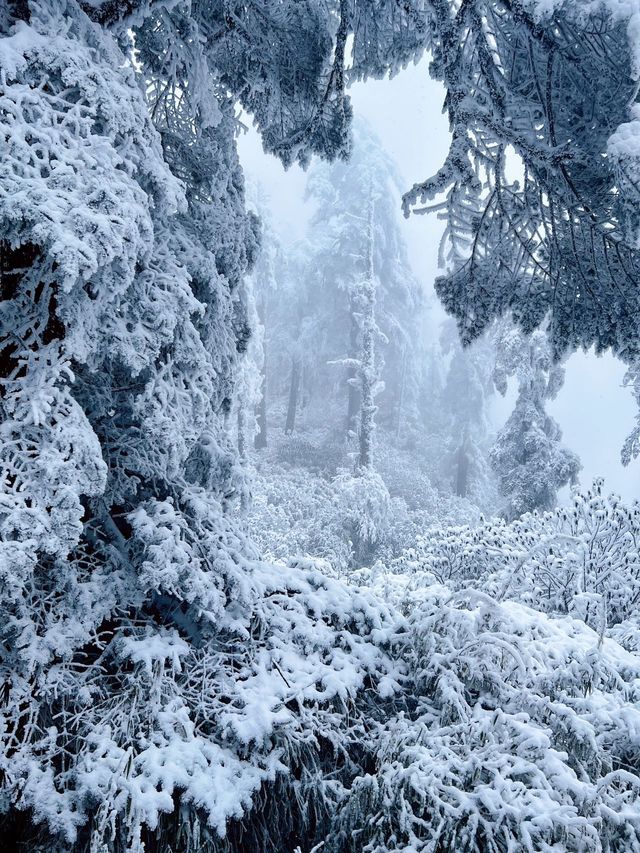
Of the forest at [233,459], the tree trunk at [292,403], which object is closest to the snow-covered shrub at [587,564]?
the forest at [233,459]

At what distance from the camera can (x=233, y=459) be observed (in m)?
4.45

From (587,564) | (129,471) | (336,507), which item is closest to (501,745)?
(129,471)

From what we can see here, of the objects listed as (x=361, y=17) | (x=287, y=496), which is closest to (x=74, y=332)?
(x=361, y=17)

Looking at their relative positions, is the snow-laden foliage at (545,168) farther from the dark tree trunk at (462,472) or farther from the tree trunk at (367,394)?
the dark tree trunk at (462,472)

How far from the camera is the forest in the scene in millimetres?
2764

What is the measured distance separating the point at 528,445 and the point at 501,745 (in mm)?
16375

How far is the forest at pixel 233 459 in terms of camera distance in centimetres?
A: 276

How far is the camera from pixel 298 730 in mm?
3600

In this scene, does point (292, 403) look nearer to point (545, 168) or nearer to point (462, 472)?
point (462, 472)

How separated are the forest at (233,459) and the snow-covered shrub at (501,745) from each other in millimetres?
19

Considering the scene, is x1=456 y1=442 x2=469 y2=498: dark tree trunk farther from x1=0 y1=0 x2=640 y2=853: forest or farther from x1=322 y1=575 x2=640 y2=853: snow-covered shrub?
x1=322 y1=575 x2=640 y2=853: snow-covered shrub

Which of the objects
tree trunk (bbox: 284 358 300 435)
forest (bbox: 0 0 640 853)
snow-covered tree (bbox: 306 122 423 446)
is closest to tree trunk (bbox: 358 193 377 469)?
snow-covered tree (bbox: 306 122 423 446)

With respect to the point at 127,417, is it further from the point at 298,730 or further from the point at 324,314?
the point at 324,314

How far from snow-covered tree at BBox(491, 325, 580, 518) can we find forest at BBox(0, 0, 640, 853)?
42.0 ft
